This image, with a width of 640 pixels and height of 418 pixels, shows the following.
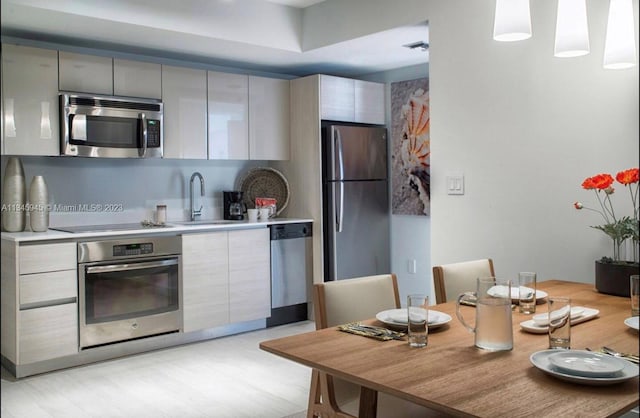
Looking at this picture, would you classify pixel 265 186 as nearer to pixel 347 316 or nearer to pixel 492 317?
pixel 347 316

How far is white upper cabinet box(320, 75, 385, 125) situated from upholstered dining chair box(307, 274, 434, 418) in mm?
2732

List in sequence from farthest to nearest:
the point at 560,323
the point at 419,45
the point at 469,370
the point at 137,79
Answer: the point at 419,45 → the point at 137,79 → the point at 560,323 → the point at 469,370

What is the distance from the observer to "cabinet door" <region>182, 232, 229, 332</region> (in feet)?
13.6

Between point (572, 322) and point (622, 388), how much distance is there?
605mm

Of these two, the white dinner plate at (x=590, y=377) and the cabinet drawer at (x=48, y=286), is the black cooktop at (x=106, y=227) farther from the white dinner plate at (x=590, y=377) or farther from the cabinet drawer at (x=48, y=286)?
the white dinner plate at (x=590, y=377)

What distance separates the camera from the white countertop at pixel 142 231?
3475 mm

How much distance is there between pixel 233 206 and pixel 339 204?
0.86 meters

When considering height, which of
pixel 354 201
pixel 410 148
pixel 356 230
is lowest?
pixel 356 230

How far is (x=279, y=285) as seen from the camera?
15.4 feet

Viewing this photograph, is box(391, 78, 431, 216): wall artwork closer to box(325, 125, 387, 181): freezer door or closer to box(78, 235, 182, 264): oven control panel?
box(325, 125, 387, 181): freezer door

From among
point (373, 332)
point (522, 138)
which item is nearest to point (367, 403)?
point (373, 332)

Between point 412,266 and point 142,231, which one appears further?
point 412,266

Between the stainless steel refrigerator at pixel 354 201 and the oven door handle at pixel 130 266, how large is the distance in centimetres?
134

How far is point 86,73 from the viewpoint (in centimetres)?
387
